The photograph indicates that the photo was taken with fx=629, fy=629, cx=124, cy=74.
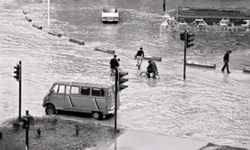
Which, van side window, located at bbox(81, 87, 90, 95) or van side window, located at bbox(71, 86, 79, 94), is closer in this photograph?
van side window, located at bbox(81, 87, 90, 95)

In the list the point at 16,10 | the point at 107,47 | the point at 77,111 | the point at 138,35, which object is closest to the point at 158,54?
the point at 107,47

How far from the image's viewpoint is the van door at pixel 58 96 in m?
30.5

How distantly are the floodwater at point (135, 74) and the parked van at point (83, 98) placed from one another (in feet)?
3.12

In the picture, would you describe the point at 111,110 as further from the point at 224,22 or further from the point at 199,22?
the point at 199,22

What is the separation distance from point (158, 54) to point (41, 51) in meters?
8.74

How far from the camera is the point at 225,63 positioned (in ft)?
135

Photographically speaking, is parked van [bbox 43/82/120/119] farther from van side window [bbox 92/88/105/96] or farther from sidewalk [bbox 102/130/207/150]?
sidewalk [bbox 102/130/207/150]

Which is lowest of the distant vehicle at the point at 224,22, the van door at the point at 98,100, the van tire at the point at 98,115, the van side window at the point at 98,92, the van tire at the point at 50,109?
the van tire at the point at 98,115

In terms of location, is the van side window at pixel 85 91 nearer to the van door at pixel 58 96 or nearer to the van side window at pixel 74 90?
the van side window at pixel 74 90

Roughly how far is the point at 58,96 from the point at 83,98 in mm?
1274

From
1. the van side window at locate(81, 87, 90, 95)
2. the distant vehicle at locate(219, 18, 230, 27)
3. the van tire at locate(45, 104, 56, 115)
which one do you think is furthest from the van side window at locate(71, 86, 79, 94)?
the distant vehicle at locate(219, 18, 230, 27)

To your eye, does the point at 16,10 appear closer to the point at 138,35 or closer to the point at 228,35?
the point at 138,35

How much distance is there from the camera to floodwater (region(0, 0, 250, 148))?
30.3 m

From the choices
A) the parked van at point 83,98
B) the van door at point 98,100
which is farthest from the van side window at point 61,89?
the van door at point 98,100
